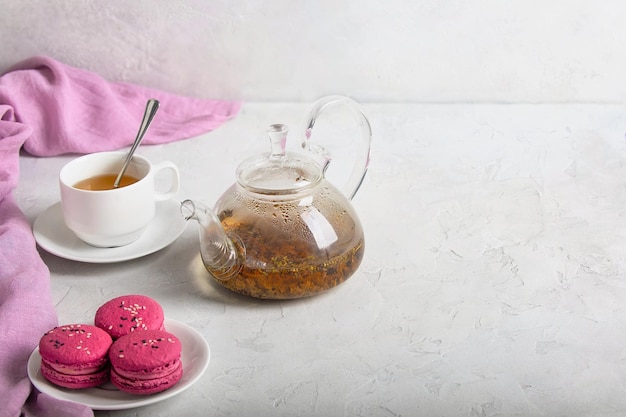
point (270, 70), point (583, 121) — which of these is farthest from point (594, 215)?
point (270, 70)

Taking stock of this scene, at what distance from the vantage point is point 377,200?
122 centimetres

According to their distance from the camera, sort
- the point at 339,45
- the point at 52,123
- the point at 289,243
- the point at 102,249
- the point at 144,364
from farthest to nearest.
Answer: the point at 339,45 < the point at 52,123 < the point at 102,249 < the point at 289,243 < the point at 144,364

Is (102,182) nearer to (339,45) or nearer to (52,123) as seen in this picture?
(52,123)

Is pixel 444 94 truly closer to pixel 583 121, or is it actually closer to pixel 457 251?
pixel 583 121

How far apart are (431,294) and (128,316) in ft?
1.12

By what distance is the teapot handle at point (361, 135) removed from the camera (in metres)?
0.98

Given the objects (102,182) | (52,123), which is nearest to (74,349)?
(102,182)

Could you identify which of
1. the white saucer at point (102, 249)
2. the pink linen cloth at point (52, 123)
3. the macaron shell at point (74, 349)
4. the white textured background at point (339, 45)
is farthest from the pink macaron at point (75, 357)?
the white textured background at point (339, 45)

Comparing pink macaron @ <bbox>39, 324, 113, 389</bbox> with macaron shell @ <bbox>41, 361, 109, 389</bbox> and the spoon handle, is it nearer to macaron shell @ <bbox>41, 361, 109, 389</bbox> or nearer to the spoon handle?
macaron shell @ <bbox>41, 361, 109, 389</bbox>

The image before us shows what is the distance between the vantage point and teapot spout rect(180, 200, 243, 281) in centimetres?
94

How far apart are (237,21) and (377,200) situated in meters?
0.48

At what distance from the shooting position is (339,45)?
1.54 meters

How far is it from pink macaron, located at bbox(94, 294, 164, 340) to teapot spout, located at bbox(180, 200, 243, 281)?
0.10 m

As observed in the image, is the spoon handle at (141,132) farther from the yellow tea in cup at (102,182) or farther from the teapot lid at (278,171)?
the teapot lid at (278,171)
